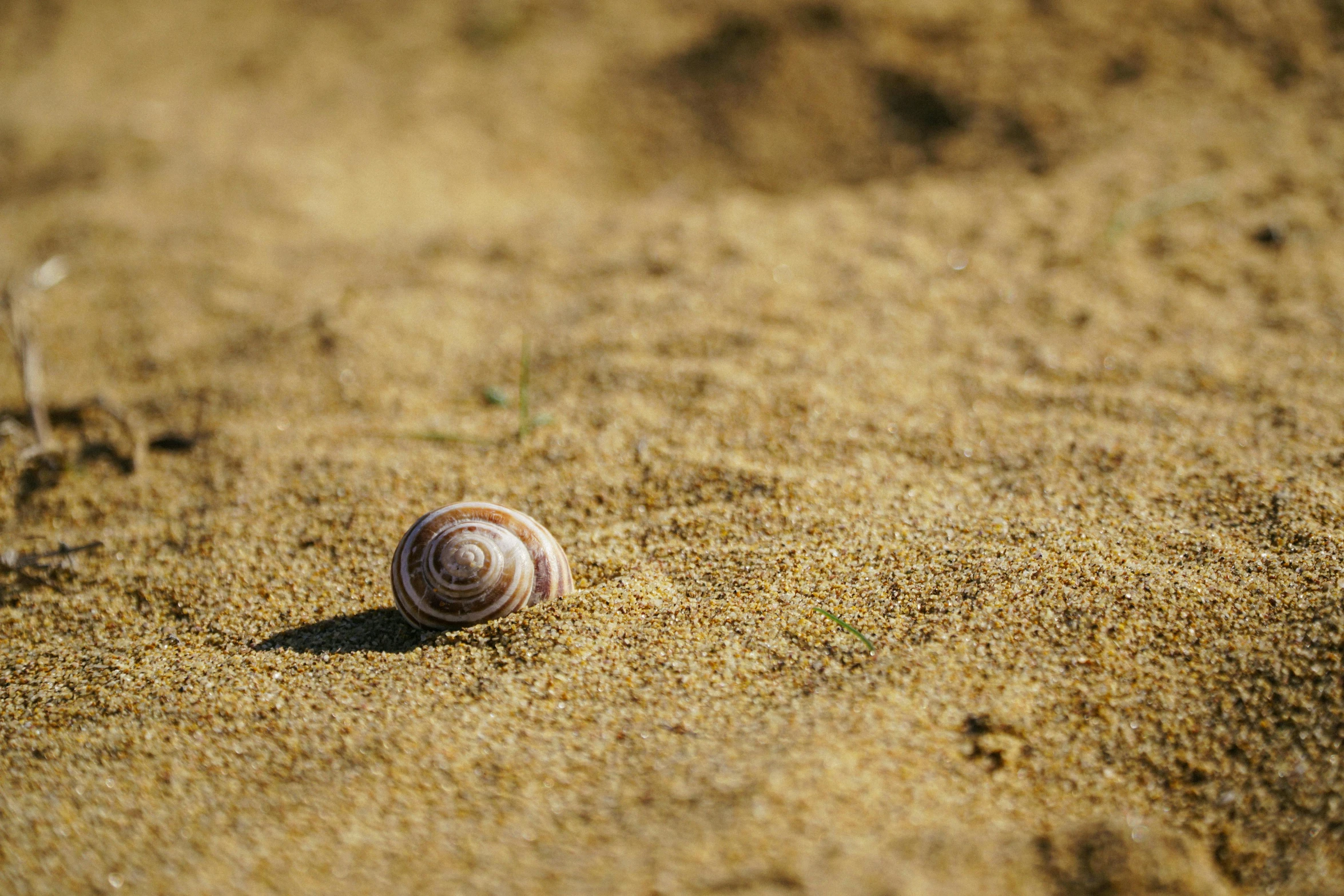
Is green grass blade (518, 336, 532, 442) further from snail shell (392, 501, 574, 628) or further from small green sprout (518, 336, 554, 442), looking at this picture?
snail shell (392, 501, 574, 628)

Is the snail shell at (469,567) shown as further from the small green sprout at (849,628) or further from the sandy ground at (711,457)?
the small green sprout at (849,628)

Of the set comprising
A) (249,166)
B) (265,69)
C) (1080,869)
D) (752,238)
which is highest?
(265,69)

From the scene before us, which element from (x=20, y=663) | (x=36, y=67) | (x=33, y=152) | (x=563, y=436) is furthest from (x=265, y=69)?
(x=20, y=663)

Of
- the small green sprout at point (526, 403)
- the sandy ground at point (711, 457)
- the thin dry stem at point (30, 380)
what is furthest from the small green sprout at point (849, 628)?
the thin dry stem at point (30, 380)

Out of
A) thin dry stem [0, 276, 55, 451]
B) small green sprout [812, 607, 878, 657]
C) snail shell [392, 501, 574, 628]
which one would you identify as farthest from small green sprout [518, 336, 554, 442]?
thin dry stem [0, 276, 55, 451]

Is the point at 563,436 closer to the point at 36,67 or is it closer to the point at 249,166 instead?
the point at 249,166
